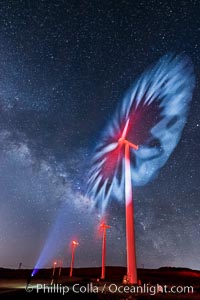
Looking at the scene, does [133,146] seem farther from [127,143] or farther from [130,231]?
[130,231]

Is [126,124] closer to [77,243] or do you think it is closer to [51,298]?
[51,298]

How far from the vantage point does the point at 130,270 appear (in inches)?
941

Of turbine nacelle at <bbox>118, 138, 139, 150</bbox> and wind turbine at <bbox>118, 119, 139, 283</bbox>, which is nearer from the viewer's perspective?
wind turbine at <bbox>118, 119, 139, 283</bbox>

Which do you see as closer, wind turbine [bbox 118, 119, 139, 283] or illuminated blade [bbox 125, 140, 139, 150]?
wind turbine [bbox 118, 119, 139, 283]

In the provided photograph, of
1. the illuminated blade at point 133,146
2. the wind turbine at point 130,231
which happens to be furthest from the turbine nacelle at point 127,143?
the wind turbine at point 130,231

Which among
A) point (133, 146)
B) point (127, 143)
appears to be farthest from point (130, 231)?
point (127, 143)

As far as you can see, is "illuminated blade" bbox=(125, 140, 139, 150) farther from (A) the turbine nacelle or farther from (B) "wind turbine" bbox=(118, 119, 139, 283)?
(B) "wind turbine" bbox=(118, 119, 139, 283)

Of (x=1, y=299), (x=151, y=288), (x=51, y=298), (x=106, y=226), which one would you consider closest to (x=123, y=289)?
(x=151, y=288)

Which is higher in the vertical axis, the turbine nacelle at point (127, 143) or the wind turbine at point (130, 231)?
the turbine nacelle at point (127, 143)

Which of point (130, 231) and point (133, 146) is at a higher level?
point (133, 146)

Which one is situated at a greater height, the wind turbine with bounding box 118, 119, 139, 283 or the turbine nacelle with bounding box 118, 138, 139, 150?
the turbine nacelle with bounding box 118, 138, 139, 150

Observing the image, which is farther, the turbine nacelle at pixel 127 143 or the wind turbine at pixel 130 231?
the turbine nacelle at pixel 127 143

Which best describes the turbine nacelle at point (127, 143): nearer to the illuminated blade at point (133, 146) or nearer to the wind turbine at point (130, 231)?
the illuminated blade at point (133, 146)

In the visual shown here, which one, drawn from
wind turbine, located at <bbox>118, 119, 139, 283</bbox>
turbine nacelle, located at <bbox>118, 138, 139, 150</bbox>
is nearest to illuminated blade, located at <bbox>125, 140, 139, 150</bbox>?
turbine nacelle, located at <bbox>118, 138, 139, 150</bbox>
